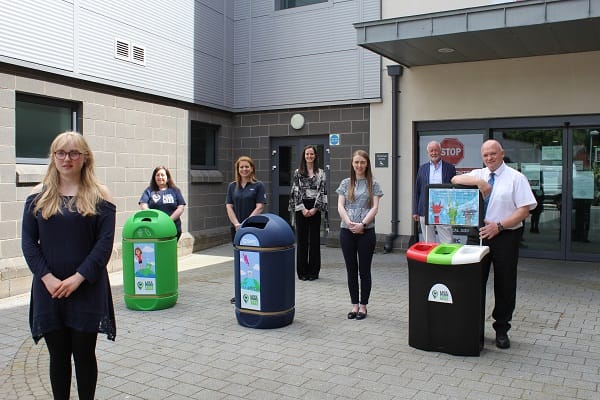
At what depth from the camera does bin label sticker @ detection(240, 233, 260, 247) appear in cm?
572

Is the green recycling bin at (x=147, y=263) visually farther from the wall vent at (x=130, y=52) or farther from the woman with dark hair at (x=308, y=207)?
the wall vent at (x=130, y=52)

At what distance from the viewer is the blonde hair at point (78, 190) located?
3.18 metres

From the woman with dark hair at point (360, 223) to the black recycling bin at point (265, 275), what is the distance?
2.10ft

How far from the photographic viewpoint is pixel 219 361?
480 centimetres

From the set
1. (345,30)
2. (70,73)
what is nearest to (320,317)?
(70,73)

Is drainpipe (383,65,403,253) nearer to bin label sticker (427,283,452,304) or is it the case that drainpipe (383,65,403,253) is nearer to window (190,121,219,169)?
window (190,121,219,169)

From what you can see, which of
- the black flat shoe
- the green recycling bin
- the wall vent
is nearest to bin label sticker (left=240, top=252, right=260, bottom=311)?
the green recycling bin

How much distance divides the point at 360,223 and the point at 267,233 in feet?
3.31

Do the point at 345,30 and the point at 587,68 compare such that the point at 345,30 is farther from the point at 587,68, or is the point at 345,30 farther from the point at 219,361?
the point at 219,361

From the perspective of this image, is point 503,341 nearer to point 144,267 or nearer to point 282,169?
point 144,267

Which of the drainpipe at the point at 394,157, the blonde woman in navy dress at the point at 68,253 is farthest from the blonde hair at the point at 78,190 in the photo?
the drainpipe at the point at 394,157

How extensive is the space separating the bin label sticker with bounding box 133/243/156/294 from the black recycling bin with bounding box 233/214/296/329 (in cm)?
122

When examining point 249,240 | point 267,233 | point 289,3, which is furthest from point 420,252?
point 289,3

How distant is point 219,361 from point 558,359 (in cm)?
293
